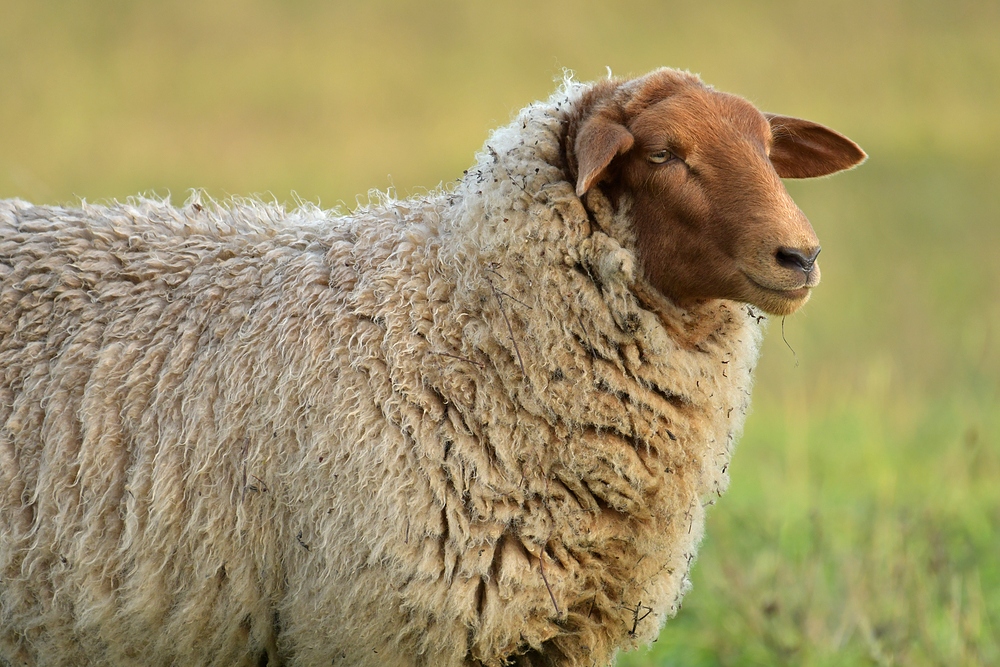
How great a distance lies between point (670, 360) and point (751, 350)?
396 millimetres

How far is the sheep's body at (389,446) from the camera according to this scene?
117 inches

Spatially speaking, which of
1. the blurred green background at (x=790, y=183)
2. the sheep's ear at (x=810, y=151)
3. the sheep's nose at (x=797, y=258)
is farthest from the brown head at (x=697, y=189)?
the blurred green background at (x=790, y=183)

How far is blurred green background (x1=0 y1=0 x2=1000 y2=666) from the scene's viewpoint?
529 centimetres

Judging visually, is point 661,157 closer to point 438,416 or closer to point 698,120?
point 698,120

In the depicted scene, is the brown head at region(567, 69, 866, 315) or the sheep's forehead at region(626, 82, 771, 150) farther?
the sheep's forehead at region(626, 82, 771, 150)

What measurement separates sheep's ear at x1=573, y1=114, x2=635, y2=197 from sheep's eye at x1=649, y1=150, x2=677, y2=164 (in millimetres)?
77

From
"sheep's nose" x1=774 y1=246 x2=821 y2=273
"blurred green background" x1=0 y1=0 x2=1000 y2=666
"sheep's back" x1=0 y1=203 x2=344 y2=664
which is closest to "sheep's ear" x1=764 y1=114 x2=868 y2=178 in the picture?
"sheep's nose" x1=774 y1=246 x2=821 y2=273

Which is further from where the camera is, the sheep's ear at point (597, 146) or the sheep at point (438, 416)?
the sheep at point (438, 416)

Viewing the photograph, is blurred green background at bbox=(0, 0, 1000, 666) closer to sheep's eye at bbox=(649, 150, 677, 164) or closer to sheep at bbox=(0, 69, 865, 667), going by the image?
sheep at bbox=(0, 69, 865, 667)

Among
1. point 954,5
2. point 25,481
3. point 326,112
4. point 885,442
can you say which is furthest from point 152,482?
point 954,5

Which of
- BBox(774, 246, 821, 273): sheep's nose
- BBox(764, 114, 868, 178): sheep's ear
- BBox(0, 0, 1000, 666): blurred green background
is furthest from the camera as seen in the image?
BBox(0, 0, 1000, 666): blurred green background

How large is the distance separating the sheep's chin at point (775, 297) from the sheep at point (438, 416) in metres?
0.02

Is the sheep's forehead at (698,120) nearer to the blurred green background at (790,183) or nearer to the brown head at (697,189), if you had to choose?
the brown head at (697,189)

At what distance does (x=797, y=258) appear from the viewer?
2824 mm
